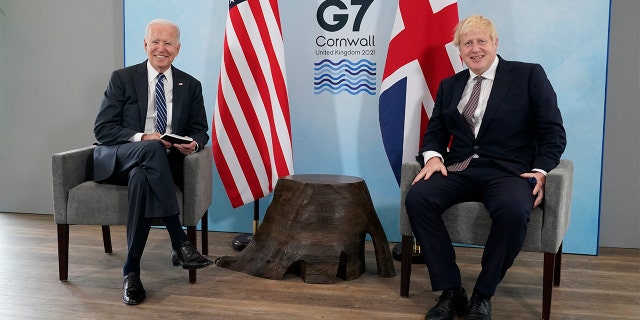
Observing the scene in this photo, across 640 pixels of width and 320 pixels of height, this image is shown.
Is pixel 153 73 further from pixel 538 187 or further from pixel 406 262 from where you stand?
pixel 538 187

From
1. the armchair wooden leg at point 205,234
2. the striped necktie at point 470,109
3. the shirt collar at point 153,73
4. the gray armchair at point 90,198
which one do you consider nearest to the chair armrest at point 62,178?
the gray armchair at point 90,198

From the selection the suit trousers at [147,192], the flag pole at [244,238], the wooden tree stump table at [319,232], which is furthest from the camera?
the flag pole at [244,238]

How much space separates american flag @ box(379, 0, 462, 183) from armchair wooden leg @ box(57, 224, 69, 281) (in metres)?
1.77

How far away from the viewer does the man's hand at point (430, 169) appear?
308 cm

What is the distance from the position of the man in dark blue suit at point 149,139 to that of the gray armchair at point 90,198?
0.30ft

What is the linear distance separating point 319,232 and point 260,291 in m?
0.44

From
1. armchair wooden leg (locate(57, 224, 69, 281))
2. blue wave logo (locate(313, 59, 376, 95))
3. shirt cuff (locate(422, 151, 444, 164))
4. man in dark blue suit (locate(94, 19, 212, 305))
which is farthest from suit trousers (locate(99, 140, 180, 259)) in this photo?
blue wave logo (locate(313, 59, 376, 95))

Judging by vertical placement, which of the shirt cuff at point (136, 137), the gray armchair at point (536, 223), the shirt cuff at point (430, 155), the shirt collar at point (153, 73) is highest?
the shirt collar at point (153, 73)

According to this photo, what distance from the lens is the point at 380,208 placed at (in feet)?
14.1

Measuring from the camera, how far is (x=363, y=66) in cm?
420

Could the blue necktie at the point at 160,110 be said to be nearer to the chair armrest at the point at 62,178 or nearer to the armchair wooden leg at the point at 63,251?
the chair armrest at the point at 62,178

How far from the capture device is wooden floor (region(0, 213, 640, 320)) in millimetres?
2893

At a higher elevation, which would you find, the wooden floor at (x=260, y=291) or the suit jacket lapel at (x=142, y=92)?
the suit jacket lapel at (x=142, y=92)

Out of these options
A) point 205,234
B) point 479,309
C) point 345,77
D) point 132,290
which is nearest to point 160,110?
point 205,234
